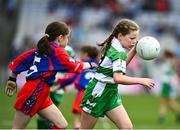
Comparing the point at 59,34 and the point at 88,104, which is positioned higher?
the point at 59,34

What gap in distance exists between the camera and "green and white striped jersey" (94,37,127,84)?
10590 mm

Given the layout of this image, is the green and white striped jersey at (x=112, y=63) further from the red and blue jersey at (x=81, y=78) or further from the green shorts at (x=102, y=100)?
the red and blue jersey at (x=81, y=78)

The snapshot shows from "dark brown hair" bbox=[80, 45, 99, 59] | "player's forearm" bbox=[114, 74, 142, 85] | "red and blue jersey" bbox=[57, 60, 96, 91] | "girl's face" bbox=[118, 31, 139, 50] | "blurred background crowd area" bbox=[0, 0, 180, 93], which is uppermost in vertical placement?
"girl's face" bbox=[118, 31, 139, 50]

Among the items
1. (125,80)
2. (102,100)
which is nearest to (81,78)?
(102,100)

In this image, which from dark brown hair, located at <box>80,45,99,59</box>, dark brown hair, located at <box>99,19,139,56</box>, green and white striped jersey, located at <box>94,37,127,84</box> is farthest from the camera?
dark brown hair, located at <box>80,45,99,59</box>

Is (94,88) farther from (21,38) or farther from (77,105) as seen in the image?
(21,38)

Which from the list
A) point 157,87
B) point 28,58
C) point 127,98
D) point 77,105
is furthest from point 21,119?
point 157,87

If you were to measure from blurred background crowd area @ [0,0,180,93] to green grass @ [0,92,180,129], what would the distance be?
16.0ft

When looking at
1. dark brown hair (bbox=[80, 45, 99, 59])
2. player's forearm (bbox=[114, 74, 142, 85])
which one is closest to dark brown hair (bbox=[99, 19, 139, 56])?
player's forearm (bbox=[114, 74, 142, 85])

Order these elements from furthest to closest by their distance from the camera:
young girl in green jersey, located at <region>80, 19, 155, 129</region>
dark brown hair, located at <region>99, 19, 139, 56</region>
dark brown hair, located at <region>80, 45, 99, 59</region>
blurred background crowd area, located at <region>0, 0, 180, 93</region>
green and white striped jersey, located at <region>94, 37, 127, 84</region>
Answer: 1. blurred background crowd area, located at <region>0, 0, 180, 93</region>
2. dark brown hair, located at <region>80, 45, 99, 59</region>
3. dark brown hair, located at <region>99, 19, 139, 56</region>
4. young girl in green jersey, located at <region>80, 19, 155, 129</region>
5. green and white striped jersey, located at <region>94, 37, 127, 84</region>

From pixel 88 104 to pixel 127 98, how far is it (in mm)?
17108

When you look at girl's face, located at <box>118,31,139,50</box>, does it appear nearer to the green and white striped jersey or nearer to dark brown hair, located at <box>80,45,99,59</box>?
the green and white striped jersey

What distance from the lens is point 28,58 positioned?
36.9ft

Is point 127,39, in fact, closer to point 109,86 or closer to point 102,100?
point 109,86
